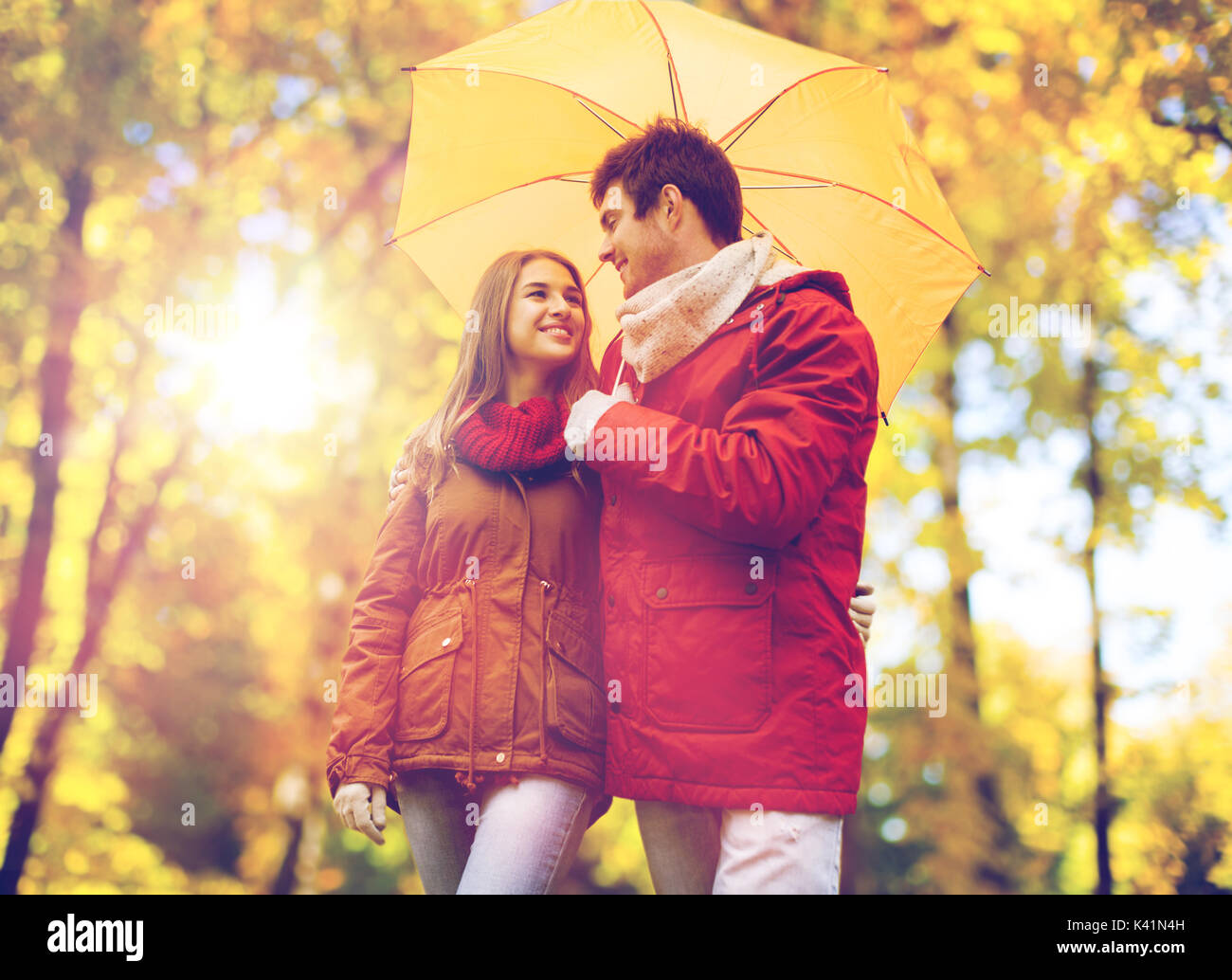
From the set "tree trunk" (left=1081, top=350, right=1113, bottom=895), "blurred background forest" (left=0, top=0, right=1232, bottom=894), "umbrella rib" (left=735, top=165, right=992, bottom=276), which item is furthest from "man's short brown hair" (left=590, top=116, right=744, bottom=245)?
"tree trunk" (left=1081, top=350, right=1113, bottom=895)

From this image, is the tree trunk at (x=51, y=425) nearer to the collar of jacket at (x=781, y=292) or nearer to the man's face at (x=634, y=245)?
the man's face at (x=634, y=245)

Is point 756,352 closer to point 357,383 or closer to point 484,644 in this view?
point 484,644

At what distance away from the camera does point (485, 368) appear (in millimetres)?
2863

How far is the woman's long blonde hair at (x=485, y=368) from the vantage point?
9.10 ft

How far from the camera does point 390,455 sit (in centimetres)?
891

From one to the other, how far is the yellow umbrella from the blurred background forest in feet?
14.2

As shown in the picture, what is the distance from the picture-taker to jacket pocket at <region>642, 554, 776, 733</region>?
83.7 inches

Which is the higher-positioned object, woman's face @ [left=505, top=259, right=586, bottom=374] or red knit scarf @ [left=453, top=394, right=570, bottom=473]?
woman's face @ [left=505, top=259, right=586, bottom=374]

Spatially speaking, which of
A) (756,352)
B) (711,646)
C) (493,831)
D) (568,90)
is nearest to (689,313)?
(756,352)

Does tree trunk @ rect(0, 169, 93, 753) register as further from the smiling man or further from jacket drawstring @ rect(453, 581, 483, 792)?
the smiling man

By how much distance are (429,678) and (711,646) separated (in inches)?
29.4

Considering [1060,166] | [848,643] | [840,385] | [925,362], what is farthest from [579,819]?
[925,362]
